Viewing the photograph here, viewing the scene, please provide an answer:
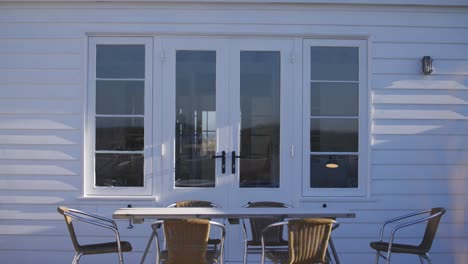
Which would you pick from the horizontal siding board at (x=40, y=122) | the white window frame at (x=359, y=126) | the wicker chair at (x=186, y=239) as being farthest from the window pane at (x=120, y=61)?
the wicker chair at (x=186, y=239)

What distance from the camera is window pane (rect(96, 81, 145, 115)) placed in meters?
5.34

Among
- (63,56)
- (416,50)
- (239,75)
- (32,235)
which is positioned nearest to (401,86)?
(416,50)

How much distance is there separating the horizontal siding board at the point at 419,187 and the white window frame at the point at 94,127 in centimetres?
212

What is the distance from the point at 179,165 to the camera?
5.33 meters

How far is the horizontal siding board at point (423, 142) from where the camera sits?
5.34m

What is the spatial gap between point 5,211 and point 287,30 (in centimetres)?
309

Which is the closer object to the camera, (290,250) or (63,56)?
(290,250)

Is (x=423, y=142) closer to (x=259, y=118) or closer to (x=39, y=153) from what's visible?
(x=259, y=118)

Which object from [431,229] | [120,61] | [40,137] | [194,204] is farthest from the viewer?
[120,61]

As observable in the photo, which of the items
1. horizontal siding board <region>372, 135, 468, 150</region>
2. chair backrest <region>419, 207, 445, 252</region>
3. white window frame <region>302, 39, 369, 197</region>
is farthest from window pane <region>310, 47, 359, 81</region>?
chair backrest <region>419, 207, 445, 252</region>

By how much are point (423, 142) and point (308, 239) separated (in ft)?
6.69

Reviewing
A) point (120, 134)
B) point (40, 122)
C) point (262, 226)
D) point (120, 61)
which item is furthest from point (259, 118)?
point (40, 122)

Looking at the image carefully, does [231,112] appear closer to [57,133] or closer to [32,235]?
[57,133]

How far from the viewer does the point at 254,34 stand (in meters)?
5.31
